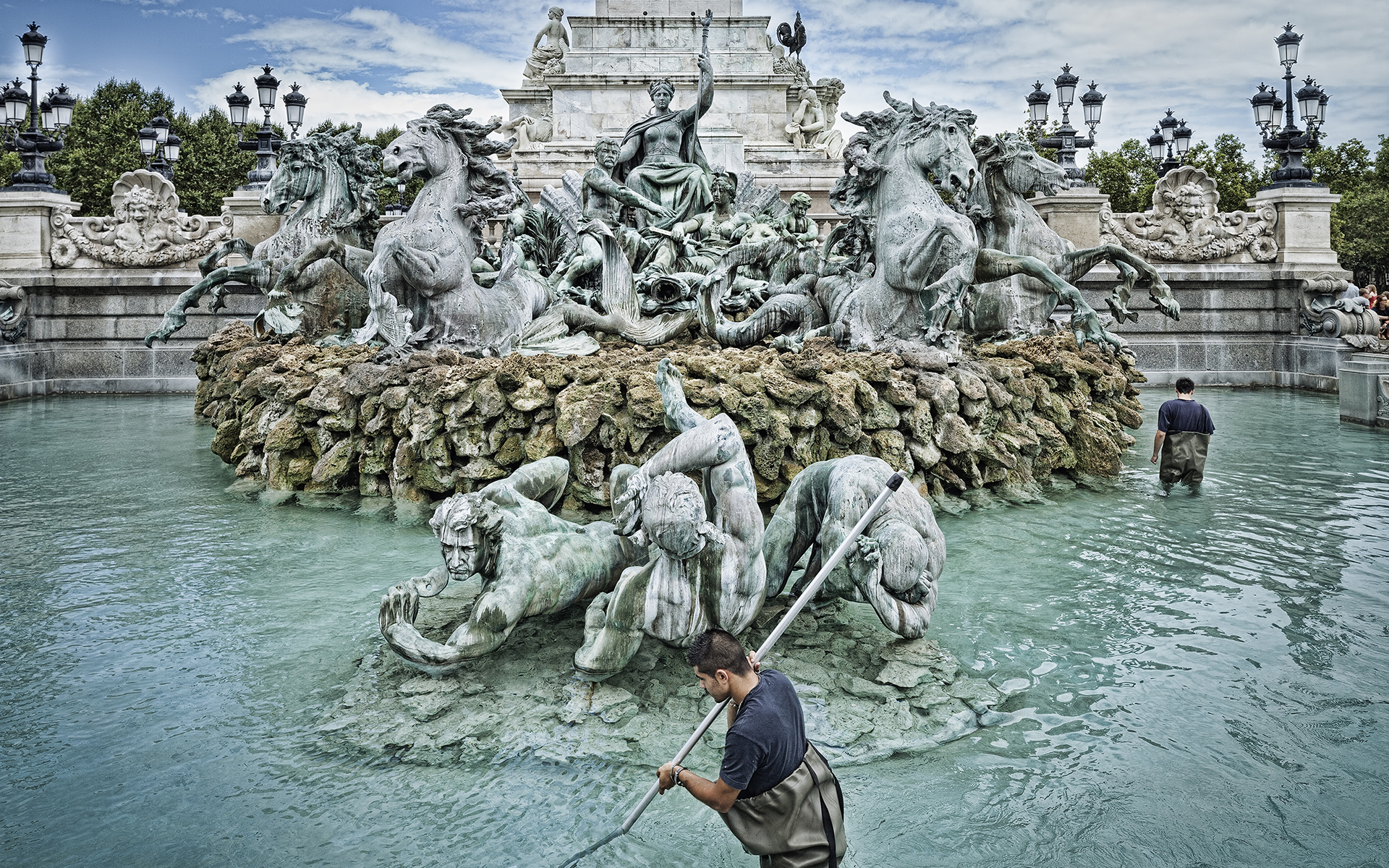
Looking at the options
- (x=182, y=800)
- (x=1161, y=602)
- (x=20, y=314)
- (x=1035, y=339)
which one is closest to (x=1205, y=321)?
(x=1035, y=339)

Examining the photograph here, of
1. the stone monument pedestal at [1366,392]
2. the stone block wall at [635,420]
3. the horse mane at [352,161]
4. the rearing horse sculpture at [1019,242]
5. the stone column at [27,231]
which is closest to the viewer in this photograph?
the stone block wall at [635,420]

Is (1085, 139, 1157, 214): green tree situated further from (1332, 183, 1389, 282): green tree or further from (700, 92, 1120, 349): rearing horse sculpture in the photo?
(700, 92, 1120, 349): rearing horse sculpture

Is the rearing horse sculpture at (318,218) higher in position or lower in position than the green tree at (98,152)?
lower

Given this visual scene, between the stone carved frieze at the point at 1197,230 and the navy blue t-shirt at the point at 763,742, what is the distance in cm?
1525

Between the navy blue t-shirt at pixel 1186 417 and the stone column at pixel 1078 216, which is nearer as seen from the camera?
the navy blue t-shirt at pixel 1186 417

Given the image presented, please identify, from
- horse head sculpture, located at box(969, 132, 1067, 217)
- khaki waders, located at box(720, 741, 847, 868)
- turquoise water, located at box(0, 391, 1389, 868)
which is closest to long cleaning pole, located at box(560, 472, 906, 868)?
turquoise water, located at box(0, 391, 1389, 868)

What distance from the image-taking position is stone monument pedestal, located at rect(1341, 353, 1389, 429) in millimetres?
9680

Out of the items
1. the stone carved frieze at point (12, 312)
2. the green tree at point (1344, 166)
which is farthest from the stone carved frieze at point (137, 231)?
the green tree at point (1344, 166)

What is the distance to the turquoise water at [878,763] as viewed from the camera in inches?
103

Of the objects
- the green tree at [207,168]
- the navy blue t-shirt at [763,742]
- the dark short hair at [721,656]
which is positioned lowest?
the navy blue t-shirt at [763,742]

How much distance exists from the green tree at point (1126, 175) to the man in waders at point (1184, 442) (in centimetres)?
3469

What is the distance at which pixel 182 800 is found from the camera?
9.21 ft

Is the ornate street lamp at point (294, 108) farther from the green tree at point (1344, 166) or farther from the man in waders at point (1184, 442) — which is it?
the green tree at point (1344, 166)

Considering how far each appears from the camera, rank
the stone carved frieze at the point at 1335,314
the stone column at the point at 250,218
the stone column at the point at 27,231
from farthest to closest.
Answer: the stone column at the point at 27,231 < the stone column at the point at 250,218 < the stone carved frieze at the point at 1335,314
